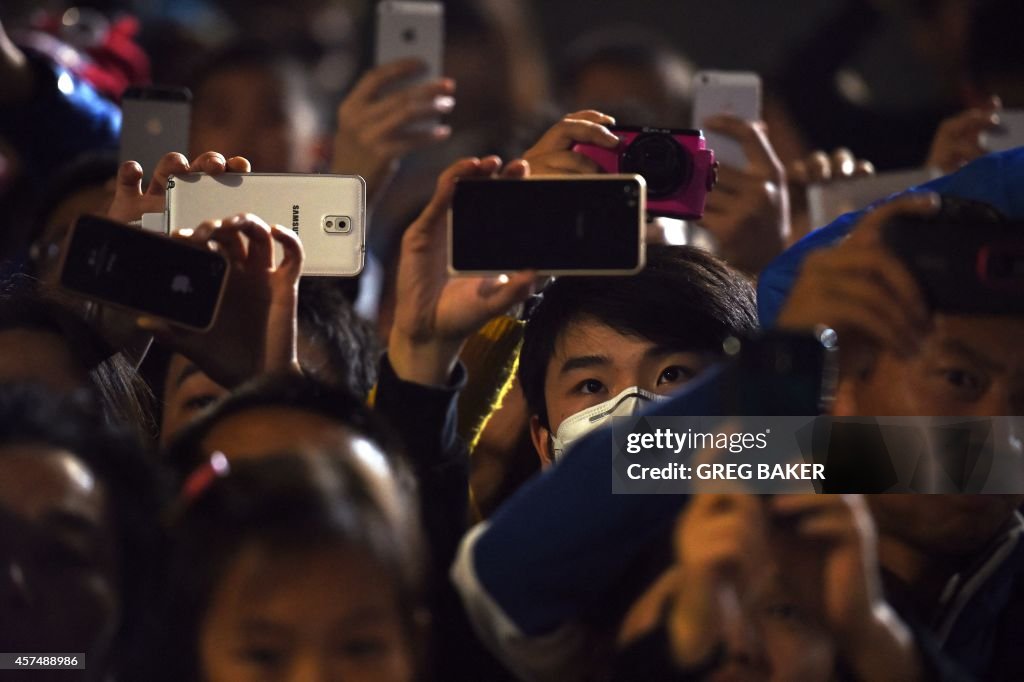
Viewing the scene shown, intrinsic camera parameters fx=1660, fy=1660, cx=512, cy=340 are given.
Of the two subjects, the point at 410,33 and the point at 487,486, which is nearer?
the point at 487,486

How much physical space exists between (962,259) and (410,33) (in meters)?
1.30

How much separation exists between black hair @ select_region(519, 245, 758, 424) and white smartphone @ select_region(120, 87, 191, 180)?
19.3 inches

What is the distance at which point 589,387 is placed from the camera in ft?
6.44

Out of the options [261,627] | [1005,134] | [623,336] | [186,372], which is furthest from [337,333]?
[1005,134]

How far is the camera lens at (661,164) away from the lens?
5.92 feet

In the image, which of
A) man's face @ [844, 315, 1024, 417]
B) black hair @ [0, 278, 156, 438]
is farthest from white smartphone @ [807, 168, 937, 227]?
black hair @ [0, 278, 156, 438]

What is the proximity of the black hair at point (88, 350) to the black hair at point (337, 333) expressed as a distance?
0.75ft

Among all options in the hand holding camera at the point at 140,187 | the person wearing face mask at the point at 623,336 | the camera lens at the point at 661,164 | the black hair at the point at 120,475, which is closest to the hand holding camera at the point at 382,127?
the person wearing face mask at the point at 623,336

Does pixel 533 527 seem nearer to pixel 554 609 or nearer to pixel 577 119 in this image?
pixel 554 609

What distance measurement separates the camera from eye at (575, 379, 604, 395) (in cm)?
195

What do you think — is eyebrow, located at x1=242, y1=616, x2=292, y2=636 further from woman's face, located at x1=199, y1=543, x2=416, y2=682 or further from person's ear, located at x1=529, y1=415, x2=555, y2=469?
person's ear, located at x1=529, y1=415, x2=555, y2=469

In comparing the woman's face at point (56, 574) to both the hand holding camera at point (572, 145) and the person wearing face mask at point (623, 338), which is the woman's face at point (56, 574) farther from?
the hand holding camera at point (572, 145)

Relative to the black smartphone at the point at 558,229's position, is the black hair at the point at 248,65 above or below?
above

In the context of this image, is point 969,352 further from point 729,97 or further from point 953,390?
point 729,97
